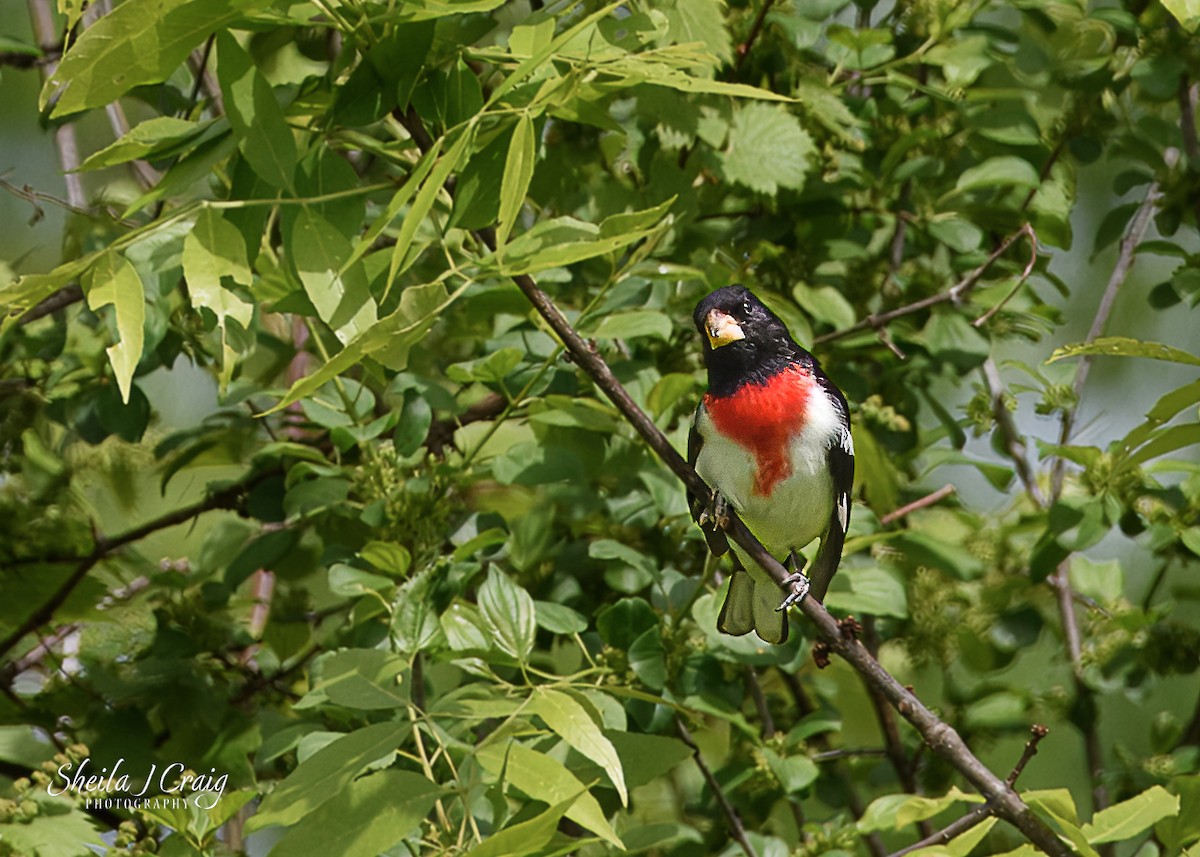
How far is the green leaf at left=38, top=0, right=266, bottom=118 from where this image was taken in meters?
1.90

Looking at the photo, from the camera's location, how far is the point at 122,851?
6.98ft

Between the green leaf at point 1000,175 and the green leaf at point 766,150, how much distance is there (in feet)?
1.20

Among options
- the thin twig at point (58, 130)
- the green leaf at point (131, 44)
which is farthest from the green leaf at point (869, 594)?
the thin twig at point (58, 130)

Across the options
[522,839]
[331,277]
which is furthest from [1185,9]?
[522,839]

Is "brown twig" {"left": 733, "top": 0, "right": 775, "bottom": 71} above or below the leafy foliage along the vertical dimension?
above

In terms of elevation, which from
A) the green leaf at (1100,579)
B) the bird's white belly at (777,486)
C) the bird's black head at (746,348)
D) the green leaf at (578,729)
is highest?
the bird's black head at (746,348)

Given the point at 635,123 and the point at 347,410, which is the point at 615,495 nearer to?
the point at 347,410

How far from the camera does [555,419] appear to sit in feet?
8.52

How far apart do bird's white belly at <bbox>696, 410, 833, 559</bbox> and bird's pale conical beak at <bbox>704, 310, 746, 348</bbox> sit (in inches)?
8.6

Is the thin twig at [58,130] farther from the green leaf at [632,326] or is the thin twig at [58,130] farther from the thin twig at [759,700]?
the thin twig at [759,700]

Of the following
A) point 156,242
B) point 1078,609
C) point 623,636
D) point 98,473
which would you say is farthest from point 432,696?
point 1078,609

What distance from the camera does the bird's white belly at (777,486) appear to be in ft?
6.96

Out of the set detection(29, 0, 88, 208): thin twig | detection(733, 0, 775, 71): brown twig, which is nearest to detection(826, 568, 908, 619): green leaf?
detection(733, 0, 775, 71): brown twig

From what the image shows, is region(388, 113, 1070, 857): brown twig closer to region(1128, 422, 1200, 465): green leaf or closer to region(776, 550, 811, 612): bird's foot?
region(776, 550, 811, 612): bird's foot
